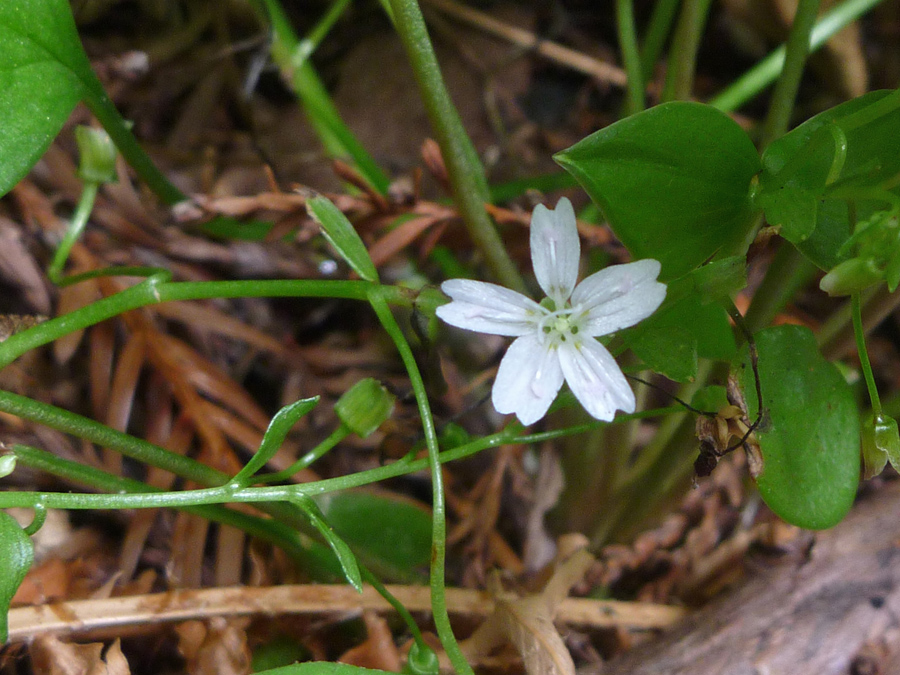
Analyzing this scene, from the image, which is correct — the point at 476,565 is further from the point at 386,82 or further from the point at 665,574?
the point at 386,82

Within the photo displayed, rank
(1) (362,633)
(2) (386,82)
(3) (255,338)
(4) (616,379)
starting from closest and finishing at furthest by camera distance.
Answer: (4) (616,379) < (1) (362,633) < (3) (255,338) < (2) (386,82)

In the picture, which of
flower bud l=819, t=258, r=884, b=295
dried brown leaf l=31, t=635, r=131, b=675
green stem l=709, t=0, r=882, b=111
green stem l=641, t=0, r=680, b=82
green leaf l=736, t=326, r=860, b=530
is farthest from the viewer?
green stem l=709, t=0, r=882, b=111

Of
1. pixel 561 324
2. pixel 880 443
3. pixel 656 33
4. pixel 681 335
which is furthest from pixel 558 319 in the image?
pixel 656 33

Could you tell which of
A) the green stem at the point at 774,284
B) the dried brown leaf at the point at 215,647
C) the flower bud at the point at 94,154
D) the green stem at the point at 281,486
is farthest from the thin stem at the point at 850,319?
the flower bud at the point at 94,154

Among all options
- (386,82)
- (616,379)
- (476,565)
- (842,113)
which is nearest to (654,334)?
(616,379)

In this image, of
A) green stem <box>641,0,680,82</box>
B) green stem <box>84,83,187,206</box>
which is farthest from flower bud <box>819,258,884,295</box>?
green stem <box>84,83,187,206</box>

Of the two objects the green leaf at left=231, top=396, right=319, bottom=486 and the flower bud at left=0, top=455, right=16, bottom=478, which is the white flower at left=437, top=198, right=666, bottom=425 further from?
the flower bud at left=0, top=455, right=16, bottom=478

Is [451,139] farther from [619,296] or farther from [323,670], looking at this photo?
[323,670]
